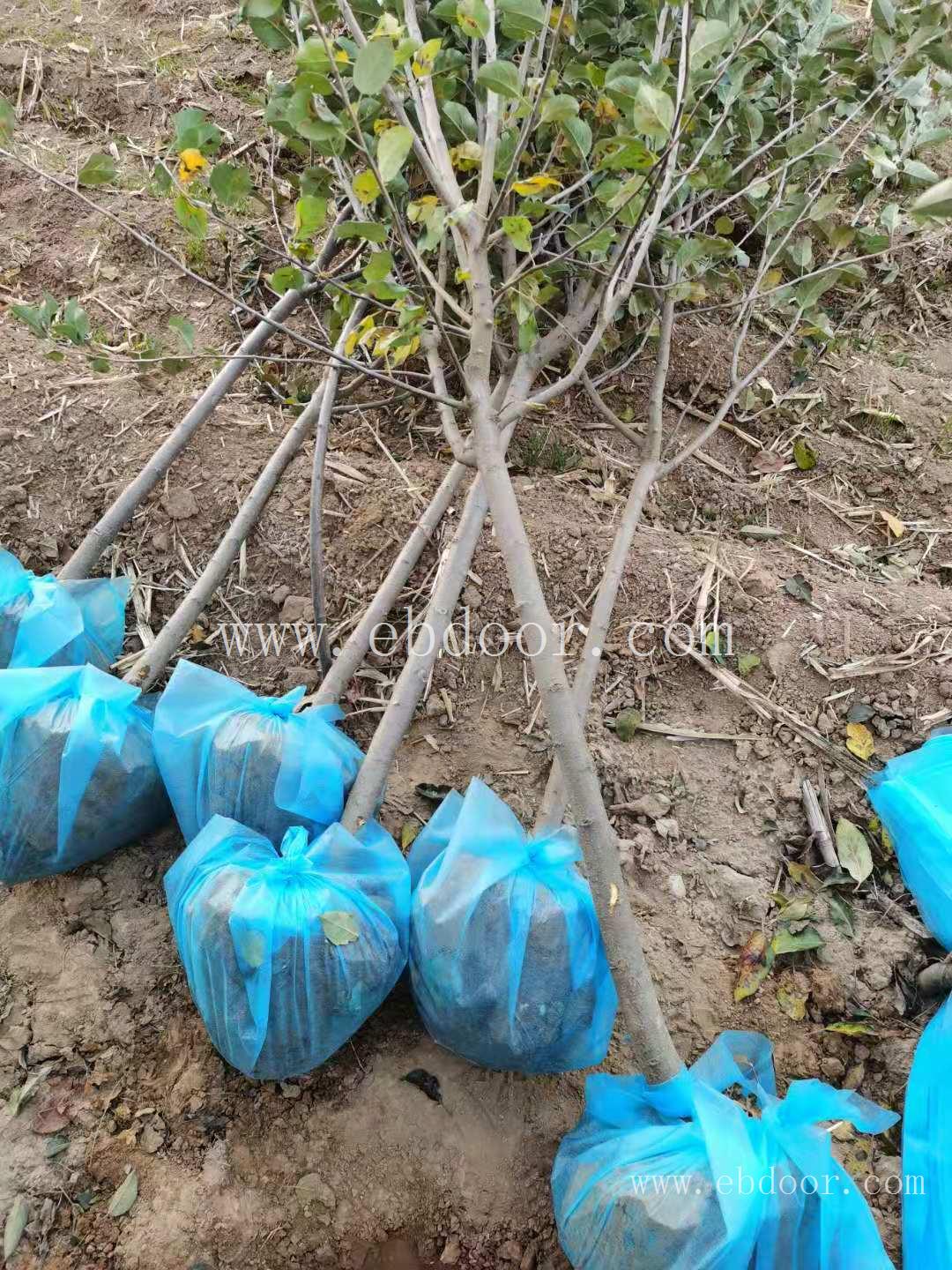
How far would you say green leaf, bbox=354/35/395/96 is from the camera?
147 centimetres

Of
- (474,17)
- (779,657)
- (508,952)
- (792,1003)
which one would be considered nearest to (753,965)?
(792,1003)

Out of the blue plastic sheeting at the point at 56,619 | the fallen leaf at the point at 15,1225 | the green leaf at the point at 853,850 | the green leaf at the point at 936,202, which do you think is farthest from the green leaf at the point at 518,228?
the fallen leaf at the point at 15,1225

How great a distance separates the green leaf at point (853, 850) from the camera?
6.51 ft

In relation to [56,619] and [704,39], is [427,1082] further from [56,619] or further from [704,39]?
[704,39]

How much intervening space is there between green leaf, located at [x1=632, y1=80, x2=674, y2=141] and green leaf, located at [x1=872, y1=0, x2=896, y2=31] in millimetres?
1051

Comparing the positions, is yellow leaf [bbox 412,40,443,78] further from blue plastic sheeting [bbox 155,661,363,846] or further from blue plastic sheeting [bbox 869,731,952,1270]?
blue plastic sheeting [bbox 869,731,952,1270]

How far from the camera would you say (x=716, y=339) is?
9.64 ft

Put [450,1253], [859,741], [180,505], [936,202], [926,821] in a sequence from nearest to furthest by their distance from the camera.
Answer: [936,202] → [450,1253] → [926,821] → [859,741] → [180,505]

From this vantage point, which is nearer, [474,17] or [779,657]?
[474,17]

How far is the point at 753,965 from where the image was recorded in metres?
1.88

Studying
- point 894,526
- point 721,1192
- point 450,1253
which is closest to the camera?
point 721,1192

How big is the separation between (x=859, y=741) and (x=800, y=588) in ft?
1.40

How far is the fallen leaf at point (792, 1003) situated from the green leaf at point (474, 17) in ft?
6.21

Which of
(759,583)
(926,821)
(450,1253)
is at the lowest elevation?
(450,1253)
